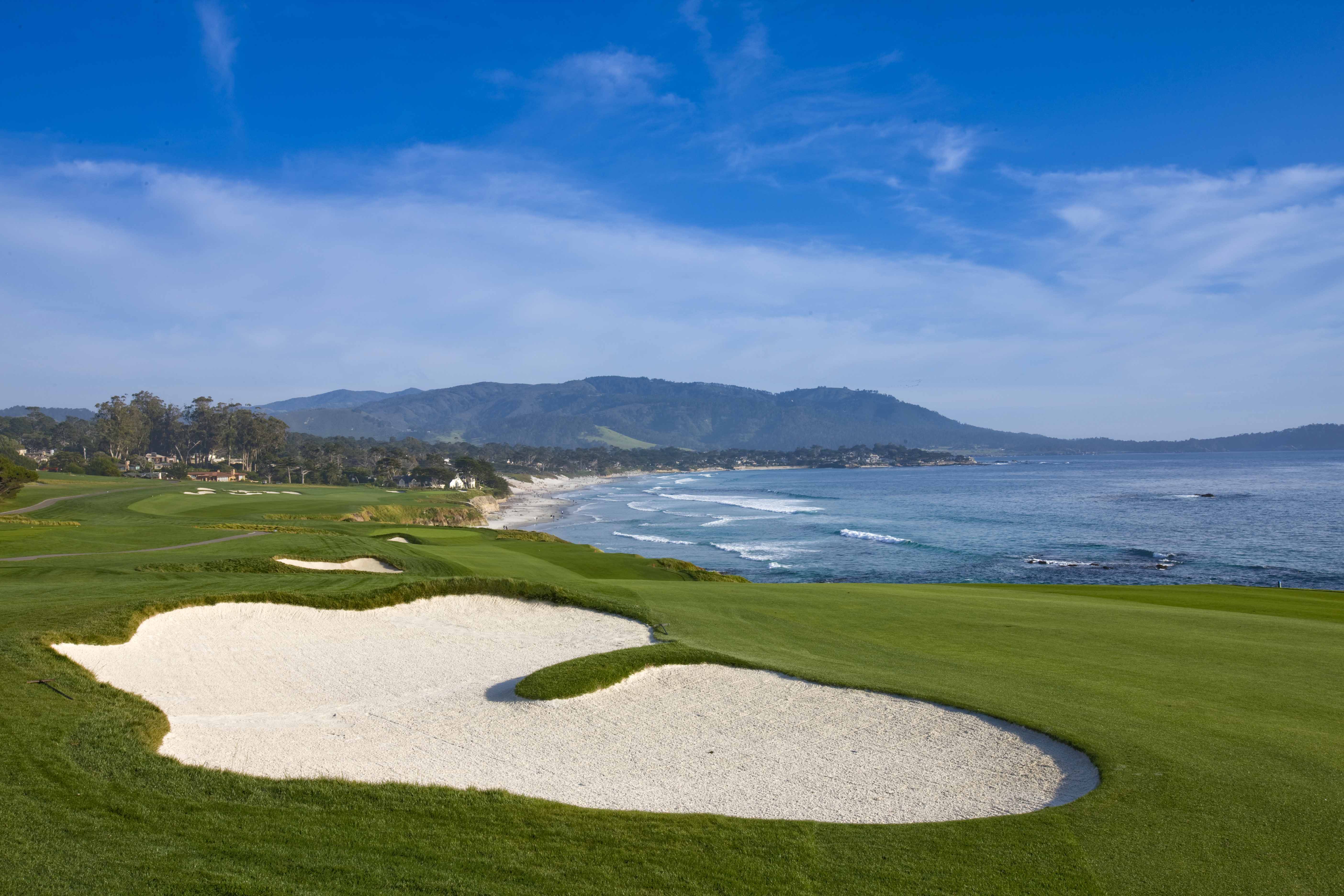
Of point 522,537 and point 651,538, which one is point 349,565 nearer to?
point 522,537

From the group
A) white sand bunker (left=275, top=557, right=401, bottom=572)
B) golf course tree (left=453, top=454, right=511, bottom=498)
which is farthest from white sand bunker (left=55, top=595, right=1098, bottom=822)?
golf course tree (left=453, top=454, right=511, bottom=498)

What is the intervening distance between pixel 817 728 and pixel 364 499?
56264 millimetres

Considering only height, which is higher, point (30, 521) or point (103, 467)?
point (103, 467)

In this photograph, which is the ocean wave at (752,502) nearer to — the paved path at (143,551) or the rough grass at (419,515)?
the rough grass at (419,515)

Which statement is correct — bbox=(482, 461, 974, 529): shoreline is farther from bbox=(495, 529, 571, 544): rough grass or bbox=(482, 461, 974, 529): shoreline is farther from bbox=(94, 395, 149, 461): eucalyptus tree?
bbox=(94, 395, 149, 461): eucalyptus tree

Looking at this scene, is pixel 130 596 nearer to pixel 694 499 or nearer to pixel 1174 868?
pixel 1174 868

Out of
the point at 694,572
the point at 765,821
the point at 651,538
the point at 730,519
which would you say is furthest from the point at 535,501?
the point at 765,821

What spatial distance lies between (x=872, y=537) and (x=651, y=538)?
1584 centimetres

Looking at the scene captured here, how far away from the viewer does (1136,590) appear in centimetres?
2523

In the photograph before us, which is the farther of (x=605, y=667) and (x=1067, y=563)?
(x=1067, y=563)

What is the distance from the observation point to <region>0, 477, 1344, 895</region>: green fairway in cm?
556

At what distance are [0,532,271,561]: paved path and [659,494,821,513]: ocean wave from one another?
5585cm

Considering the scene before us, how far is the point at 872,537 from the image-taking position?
53719 mm

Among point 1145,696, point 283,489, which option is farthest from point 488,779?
point 283,489
